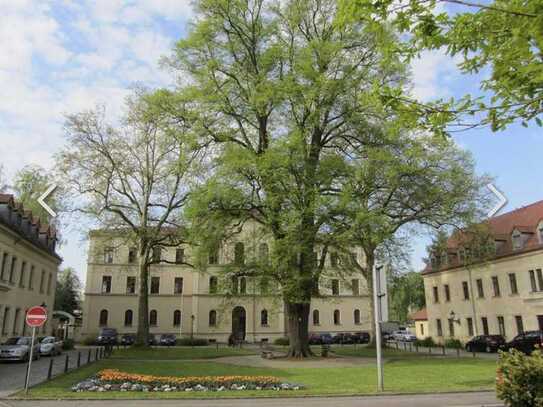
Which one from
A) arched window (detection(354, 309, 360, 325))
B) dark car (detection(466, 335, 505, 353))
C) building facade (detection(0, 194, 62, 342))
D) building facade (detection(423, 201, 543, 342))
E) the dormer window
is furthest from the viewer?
arched window (detection(354, 309, 360, 325))

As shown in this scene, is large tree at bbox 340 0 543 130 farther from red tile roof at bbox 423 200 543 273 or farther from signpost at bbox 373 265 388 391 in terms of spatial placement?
red tile roof at bbox 423 200 543 273

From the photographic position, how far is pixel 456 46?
7.38 m

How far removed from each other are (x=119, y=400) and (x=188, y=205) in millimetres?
13481

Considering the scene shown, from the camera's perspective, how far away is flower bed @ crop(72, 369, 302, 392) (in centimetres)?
1523

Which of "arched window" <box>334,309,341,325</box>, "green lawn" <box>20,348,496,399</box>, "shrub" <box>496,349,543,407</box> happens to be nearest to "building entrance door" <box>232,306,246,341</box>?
"arched window" <box>334,309,341,325</box>

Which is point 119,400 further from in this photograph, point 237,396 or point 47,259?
point 47,259

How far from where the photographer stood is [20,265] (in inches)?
1465

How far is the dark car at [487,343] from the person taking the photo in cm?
3769

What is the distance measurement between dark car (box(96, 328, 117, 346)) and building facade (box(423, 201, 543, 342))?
3656 centimetres

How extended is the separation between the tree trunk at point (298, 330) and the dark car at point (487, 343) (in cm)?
1748

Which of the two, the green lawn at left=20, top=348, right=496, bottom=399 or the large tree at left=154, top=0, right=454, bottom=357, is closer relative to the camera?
the green lawn at left=20, top=348, right=496, bottom=399

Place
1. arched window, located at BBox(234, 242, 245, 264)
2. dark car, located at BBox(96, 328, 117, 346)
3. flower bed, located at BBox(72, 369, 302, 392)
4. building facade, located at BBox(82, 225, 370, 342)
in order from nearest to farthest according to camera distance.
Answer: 1. flower bed, located at BBox(72, 369, 302, 392)
2. arched window, located at BBox(234, 242, 245, 264)
3. dark car, located at BBox(96, 328, 117, 346)
4. building facade, located at BBox(82, 225, 370, 342)

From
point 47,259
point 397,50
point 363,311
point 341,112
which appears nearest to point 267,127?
point 341,112

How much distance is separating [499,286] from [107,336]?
41.4m
